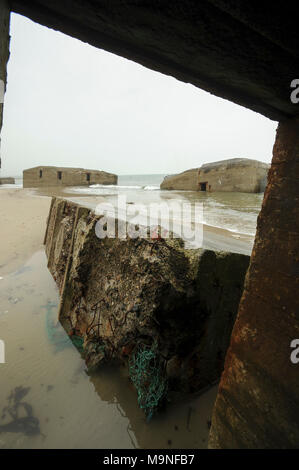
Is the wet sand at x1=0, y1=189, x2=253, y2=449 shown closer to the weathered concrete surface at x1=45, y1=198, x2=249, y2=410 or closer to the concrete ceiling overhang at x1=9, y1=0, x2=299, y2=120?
the weathered concrete surface at x1=45, y1=198, x2=249, y2=410

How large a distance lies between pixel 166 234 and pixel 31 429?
168 cm

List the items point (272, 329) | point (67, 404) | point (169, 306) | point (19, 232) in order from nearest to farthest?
1. point (272, 329)
2. point (169, 306)
3. point (67, 404)
4. point (19, 232)

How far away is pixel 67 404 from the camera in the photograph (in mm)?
1702

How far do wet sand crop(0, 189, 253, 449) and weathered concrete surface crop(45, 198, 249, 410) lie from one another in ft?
0.53

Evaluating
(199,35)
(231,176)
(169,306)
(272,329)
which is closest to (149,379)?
(169,306)

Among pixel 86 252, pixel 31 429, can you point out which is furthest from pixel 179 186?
pixel 31 429

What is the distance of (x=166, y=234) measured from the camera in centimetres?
175

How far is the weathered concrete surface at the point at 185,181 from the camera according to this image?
668 inches

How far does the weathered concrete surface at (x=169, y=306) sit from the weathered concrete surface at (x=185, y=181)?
15.9 meters

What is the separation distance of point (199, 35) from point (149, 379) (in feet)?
6.49

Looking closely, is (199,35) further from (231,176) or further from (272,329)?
(231,176)

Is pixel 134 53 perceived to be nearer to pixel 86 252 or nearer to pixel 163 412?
pixel 86 252

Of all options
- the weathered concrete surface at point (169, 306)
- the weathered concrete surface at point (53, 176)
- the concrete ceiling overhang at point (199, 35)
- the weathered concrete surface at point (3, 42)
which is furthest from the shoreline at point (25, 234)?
the weathered concrete surface at point (53, 176)
